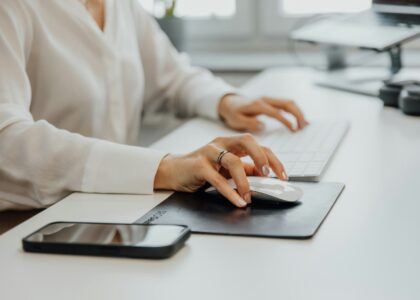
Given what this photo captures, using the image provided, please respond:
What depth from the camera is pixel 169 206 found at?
1072mm

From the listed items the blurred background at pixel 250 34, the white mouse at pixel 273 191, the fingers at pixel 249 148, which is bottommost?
the blurred background at pixel 250 34

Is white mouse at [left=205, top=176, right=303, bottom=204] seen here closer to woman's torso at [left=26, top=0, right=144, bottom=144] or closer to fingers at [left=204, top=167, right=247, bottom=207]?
fingers at [left=204, top=167, right=247, bottom=207]

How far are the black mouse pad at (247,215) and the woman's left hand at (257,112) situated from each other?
41cm

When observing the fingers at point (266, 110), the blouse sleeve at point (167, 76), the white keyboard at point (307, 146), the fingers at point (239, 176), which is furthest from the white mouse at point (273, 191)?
the blouse sleeve at point (167, 76)

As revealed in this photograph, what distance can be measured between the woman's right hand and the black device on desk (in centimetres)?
76

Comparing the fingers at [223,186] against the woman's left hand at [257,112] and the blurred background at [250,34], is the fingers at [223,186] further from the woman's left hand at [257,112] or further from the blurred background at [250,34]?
the blurred background at [250,34]

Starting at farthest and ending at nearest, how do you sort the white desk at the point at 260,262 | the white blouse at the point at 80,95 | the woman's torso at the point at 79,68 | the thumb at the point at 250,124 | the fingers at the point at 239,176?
1. the thumb at the point at 250,124
2. the woman's torso at the point at 79,68
3. the white blouse at the point at 80,95
4. the fingers at the point at 239,176
5. the white desk at the point at 260,262

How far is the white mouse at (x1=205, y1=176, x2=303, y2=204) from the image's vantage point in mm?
1036

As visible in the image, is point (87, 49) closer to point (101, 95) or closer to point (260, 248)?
point (101, 95)

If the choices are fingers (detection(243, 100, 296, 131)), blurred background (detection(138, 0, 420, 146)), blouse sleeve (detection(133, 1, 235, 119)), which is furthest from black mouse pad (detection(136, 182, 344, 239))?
blurred background (detection(138, 0, 420, 146))

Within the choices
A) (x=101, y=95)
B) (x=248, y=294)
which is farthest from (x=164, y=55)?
(x=248, y=294)

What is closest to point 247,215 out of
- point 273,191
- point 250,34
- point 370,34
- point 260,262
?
point 273,191

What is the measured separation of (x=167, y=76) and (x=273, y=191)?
90 centimetres

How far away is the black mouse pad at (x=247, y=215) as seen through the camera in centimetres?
96
